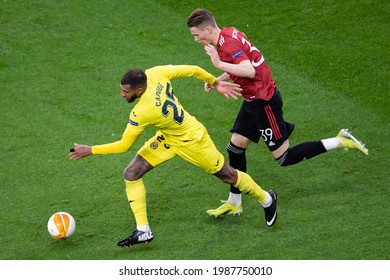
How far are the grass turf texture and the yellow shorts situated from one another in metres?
0.85

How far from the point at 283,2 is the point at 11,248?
7334 millimetres

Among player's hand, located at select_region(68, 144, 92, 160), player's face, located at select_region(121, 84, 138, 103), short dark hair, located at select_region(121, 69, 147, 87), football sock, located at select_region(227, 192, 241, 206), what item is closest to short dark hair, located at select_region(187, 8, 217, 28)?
short dark hair, located at select_region(121, 69, 147, 87)

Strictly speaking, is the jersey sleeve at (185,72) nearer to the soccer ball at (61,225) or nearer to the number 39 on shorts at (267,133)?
the number 39 on shorts at (267,133)

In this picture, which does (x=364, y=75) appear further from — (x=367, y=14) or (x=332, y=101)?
(x=367, y=14)

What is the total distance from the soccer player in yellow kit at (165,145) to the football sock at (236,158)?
1.52 ft

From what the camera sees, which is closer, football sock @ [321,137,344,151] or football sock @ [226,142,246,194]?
football sock @ [226,142,246,194]

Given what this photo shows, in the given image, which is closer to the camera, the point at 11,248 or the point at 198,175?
the point at 11,248

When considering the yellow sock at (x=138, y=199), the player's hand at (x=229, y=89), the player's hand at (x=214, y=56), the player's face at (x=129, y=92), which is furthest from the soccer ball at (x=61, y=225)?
the player's hand at (x=214, y=56)

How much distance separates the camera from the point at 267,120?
943cm

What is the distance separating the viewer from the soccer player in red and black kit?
9039 mm

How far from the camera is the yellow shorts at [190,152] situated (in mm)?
9000

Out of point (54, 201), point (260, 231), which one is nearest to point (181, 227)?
point (260, 231)

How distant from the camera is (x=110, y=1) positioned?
579 inches

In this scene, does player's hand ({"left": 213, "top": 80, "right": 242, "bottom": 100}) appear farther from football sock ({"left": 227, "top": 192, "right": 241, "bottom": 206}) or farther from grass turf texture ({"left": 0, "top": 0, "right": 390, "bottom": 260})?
grass turf texture ({"left": 0, "top": 0, "right": 390, "bottom": 260})
